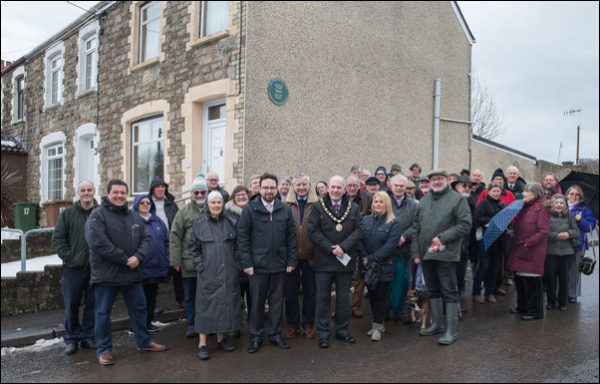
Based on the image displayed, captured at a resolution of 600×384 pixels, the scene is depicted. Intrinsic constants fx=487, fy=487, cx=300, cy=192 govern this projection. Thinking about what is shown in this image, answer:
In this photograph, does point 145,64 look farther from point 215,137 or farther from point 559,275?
point 559,275

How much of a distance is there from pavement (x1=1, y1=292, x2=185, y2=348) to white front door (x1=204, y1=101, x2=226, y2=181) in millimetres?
3858

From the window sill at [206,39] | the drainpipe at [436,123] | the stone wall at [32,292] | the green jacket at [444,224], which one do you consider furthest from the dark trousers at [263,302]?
the drainpipe at [436,123]

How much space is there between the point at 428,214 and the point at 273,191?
1.89m

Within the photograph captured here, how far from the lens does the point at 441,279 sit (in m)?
5.79

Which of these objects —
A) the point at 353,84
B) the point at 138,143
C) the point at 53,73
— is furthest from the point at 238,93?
the point at 53,73

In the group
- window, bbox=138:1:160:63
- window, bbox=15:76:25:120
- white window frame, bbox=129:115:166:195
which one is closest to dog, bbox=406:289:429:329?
window, bbox=15:76:25:120

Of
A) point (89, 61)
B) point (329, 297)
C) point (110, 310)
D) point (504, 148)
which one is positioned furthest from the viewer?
point (504, 148)

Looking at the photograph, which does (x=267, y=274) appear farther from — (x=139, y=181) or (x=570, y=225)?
(x=139, y=181)

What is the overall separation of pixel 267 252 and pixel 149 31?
30.4 ft

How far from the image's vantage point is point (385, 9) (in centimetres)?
1365

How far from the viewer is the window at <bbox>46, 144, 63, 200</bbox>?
47.2 feet

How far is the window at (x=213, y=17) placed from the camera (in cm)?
1077

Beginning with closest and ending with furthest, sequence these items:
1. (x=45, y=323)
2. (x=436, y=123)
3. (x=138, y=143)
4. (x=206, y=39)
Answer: (x=45, y=323) < (x=206, y=39) < (x=138, y=143) < (x=436, y=123)

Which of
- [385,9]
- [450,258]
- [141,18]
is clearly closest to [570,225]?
[450,258]
